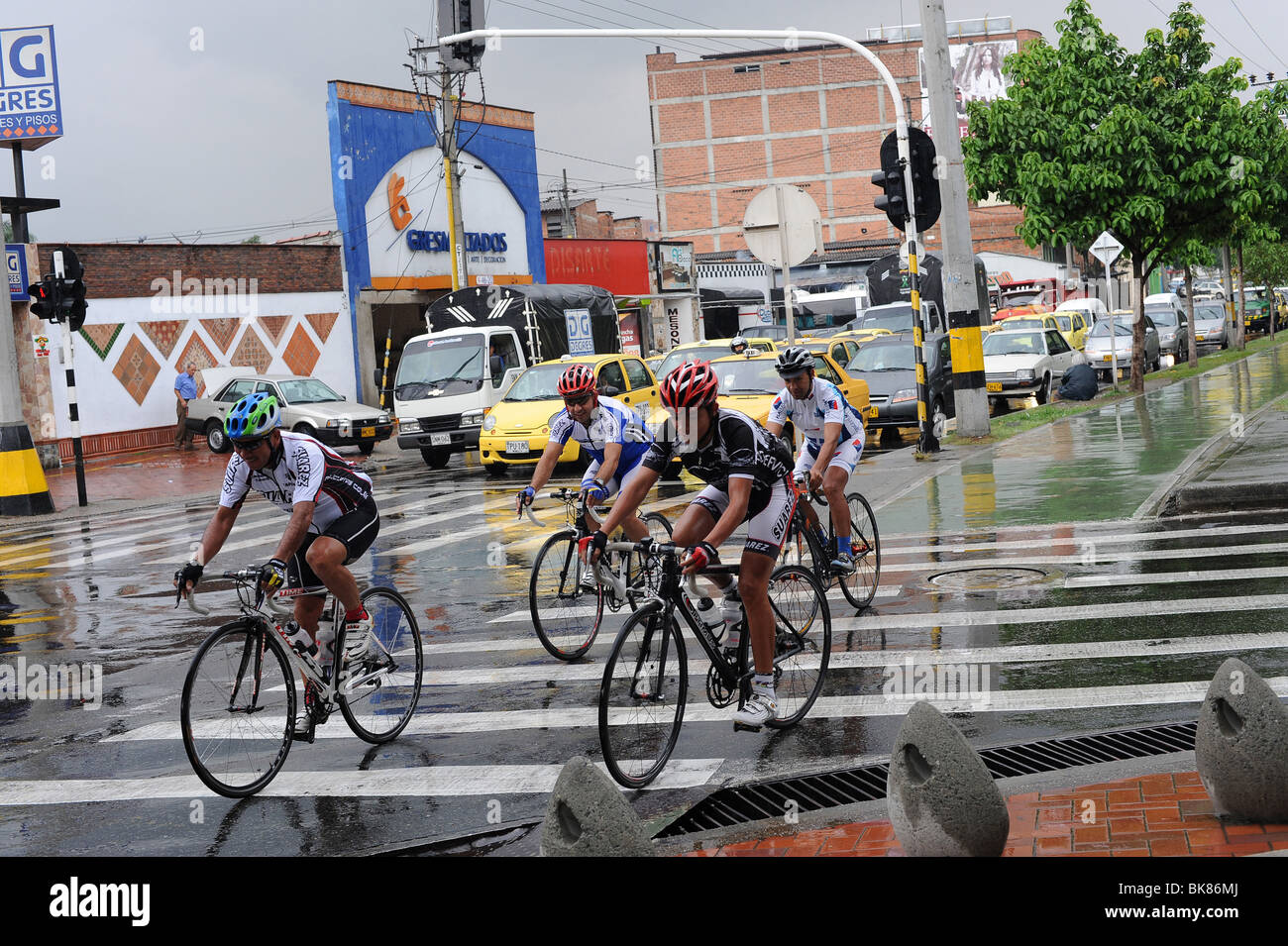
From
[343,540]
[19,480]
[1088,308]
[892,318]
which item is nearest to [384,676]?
[343,540]

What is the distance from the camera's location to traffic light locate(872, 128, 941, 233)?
59.5 feet

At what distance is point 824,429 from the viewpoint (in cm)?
961

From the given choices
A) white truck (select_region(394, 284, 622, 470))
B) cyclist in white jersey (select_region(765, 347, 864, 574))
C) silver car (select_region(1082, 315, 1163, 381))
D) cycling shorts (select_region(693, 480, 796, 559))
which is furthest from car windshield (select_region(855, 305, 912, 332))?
cycling shorts (select_region(693, 480, 796, 559))

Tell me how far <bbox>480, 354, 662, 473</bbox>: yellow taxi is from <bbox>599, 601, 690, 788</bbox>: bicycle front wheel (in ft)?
46.8

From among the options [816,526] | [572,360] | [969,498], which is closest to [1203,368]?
[572,360]

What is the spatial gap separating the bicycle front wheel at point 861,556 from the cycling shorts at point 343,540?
151 inches

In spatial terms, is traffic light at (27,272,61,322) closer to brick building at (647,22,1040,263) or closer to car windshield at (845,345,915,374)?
car windshield at (845,345,915,374)

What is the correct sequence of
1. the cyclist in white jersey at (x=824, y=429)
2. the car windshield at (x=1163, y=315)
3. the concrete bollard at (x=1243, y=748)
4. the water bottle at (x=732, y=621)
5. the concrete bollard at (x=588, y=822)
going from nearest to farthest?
1. the concrete bollard at (x=588, y=822)
2. the concrete bollard at (x=1243, y=748)
3. the water bottle at (x=732, y=621)
4. the cyclist in white jersey at (x=824, y=429)
5. the car windshield at (x=1163, y=315)

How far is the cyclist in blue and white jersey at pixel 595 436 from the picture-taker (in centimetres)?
966

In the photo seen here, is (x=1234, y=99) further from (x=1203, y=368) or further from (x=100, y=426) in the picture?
(x=100, y=426)

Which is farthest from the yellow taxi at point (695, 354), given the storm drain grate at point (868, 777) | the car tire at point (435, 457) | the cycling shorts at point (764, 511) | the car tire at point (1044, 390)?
the storm drain grate at point (868, 777)

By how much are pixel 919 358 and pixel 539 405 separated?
629cm

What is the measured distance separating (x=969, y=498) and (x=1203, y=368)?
24.0m

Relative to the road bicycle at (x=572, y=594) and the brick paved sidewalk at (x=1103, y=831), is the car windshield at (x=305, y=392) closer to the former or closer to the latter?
the road bicycle at (x=572, y=594)
